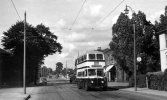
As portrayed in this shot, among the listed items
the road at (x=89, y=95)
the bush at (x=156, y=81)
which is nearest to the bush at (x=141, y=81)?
the bush at (x=156, y=81)

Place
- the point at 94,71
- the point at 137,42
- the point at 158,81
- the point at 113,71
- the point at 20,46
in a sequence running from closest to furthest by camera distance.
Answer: the point at 158,81 < the point at 94,71 < the point at 137,42 < the point at 20,46 < the point at 113,71

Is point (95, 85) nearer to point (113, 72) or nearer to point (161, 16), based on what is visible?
point (161, 16)

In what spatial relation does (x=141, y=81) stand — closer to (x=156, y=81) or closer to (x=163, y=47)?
(x=156, y=81)

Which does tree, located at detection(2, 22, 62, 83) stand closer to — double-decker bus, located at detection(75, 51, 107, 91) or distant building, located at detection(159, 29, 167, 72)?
distant building, located at detection(159, 29, 167, 72)

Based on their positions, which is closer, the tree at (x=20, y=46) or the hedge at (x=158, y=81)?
the hedge at (x=158, y=81)

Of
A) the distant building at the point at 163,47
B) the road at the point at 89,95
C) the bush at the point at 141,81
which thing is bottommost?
the road at the point at 89,95

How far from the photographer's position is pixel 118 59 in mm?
51281

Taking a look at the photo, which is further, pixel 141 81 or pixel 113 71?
pixel 113 71

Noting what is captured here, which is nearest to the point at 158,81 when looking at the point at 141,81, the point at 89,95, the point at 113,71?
the point at 141,81

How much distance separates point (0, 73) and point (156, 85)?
99.8 ft

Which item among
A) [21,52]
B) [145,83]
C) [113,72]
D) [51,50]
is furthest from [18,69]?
[145,83]

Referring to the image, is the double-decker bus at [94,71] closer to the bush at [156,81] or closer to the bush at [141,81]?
the bush at [156,81]

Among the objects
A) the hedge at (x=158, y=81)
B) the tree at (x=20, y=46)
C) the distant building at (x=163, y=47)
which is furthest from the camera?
the tree at (x=20, y=46)

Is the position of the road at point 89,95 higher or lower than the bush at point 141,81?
lower
